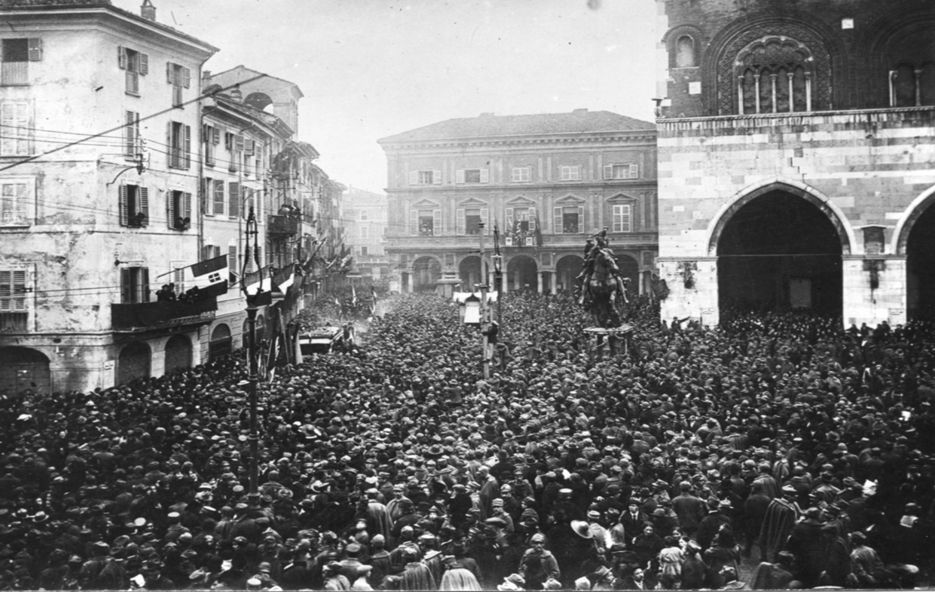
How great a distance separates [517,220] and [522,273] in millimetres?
8245

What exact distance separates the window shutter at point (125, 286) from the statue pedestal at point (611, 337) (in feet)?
43.4

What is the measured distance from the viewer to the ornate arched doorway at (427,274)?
3766cm

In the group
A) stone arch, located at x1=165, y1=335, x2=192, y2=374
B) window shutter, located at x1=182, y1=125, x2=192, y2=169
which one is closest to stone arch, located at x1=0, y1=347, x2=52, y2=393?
stone arch, located at x1=165, y1=335, x2=192, y2=374

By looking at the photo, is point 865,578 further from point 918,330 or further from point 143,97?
point 918,330

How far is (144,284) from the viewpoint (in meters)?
17.5

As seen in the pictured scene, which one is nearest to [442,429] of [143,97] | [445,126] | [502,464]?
[502,464]

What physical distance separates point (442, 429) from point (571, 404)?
2972mm

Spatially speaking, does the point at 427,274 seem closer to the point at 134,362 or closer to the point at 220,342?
the point at 220,342

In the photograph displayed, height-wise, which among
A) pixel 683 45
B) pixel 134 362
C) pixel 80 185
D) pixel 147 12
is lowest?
pixel 134 362

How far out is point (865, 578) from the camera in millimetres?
7773

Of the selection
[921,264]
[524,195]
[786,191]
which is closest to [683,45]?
[786,191]

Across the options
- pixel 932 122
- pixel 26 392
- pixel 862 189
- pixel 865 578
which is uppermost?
pixel 932 122

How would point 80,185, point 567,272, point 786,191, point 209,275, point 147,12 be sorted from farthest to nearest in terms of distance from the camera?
point 567,272, point 786,191, point 209,275, point 147,12, point 80,185

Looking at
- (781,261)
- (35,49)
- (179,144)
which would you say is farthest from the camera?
(781,261)
